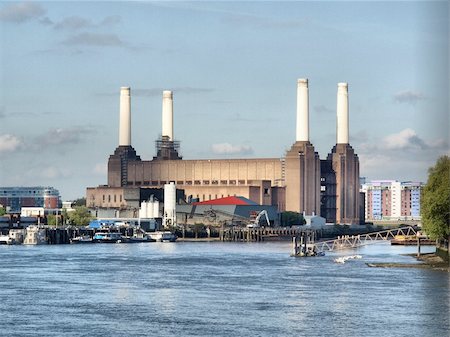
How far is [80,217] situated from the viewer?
152875mm

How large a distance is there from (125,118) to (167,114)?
595cm

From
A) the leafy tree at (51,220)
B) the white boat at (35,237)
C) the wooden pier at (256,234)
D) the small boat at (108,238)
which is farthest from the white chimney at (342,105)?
the white boat at (35,237)

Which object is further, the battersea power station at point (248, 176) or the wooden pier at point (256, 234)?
the battersea power station at point (248, 176)

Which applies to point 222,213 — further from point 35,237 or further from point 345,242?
point 345,242

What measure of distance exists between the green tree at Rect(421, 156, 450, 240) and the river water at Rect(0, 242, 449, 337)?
164 inches

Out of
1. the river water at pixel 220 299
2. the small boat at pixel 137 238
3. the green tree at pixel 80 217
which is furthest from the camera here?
the green tree at pixel 80 217

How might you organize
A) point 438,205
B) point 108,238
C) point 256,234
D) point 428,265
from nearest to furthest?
point 428,265
point 438,205
point 108,238
point 256,234

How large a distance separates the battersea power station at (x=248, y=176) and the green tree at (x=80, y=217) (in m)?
5.09

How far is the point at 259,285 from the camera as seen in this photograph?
5903cm

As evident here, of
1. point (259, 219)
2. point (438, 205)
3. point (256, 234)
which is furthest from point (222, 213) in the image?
point (438, 205)

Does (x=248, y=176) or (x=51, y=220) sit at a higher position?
(x=248, y=176)

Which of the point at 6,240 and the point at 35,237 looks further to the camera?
the point at 35,237

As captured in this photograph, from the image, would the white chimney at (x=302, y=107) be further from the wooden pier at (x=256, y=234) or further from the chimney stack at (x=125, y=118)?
the chimney stack at (x=125, y=118)

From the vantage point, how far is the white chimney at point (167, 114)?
167 metres
